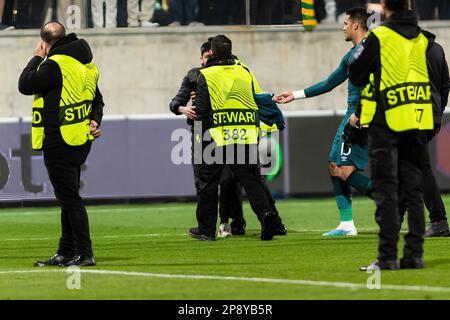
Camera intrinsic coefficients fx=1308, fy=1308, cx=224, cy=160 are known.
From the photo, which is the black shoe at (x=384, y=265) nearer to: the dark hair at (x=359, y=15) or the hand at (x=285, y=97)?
the hand at (x=285, y=97)

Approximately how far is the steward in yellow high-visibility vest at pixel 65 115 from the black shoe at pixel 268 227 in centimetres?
Answer: 275

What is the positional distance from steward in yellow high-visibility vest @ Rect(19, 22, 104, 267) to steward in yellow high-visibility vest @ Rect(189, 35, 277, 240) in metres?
2.56

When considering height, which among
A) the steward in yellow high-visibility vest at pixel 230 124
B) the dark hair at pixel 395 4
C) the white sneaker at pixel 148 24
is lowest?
the steward in yellow high-visibility vest at pixel 230 124

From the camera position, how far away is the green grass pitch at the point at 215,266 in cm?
834

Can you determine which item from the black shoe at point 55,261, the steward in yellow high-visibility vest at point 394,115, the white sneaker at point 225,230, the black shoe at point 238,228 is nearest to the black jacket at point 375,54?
the steward in yellow high-visibility vest at point 394,115

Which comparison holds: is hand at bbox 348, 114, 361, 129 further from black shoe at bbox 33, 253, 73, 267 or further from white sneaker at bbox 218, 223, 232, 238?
black shoe at bbox 33, 253, 73, 267

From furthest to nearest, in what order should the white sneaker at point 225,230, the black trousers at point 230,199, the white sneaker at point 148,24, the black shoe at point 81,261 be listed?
the white sneaker at point 148,24 → the black trousers at point 230,199 → the white sneaker at point 225,230 → the black shoe at point 81,261

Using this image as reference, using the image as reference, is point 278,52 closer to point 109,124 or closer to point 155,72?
point 155,72

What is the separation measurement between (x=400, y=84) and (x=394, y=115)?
9.3 inches

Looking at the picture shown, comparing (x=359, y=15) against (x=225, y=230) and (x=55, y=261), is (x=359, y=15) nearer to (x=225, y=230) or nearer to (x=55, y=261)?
(x=225, y=230)

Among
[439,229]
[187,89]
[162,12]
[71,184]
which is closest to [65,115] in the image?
[71,184]

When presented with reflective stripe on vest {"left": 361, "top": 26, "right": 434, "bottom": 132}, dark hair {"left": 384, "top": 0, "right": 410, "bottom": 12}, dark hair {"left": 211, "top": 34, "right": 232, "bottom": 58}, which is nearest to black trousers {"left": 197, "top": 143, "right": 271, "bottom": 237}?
dark hair {"left": 211, "top": 34, "right": 232, "bottom": 58}

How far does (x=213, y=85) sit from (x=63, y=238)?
292 centimetres
